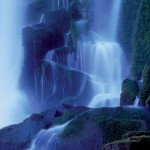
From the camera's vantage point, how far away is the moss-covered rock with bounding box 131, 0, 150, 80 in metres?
24.9

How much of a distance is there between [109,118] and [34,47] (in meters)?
18.7

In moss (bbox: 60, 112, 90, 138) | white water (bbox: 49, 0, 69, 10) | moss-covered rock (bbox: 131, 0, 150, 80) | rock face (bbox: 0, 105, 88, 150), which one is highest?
white water (bbox: 49, 0, 69, 10)

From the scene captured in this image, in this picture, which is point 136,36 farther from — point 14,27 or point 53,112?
point 14,27

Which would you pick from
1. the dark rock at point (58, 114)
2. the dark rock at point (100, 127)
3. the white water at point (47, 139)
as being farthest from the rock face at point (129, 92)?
the white water at point (47, 139)

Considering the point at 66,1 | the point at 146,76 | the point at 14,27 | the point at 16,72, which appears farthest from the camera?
the point at 14,27

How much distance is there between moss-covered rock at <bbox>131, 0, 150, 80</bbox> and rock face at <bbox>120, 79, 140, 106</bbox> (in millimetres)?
3073

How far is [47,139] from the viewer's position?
17.9 m

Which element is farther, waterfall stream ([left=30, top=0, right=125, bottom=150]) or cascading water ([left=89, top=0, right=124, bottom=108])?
waterfall stream ([left=30, top=0, right=125, bottom=150])

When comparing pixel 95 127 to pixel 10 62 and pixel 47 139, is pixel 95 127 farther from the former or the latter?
pixel 10 62

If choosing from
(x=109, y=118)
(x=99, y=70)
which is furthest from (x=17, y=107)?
(x=109, y=118)

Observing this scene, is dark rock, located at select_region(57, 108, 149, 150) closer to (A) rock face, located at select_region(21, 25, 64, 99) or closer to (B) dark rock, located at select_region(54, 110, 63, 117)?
(B) dark rock, located at select_region(54, 110, 63, 117)

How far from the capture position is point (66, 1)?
40.7 meters

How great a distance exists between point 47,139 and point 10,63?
22.9 meters

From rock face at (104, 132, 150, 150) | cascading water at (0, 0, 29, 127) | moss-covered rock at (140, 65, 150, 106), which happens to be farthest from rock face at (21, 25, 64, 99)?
rock face at (104, 132, 150, 150)
